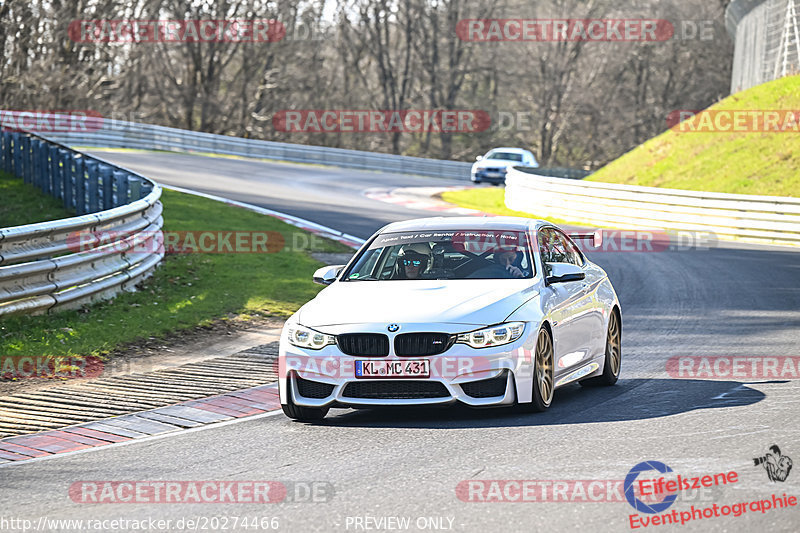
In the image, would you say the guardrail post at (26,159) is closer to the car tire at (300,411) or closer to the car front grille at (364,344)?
the car tire at (300,411)

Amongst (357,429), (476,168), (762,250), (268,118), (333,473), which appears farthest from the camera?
(268,118)

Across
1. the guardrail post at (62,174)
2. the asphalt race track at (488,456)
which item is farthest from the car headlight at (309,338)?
the guardrail post at (62,174)

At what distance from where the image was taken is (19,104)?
47.2 meters

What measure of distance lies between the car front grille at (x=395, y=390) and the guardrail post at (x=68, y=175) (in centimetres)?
1289

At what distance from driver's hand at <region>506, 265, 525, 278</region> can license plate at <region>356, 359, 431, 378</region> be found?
1.41 metres

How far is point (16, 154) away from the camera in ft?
76.6

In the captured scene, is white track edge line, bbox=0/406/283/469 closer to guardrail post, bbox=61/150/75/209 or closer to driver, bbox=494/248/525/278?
driver, bbox=494/248/525/278

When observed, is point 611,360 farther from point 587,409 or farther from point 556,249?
point 587,409

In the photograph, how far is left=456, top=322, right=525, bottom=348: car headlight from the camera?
7.89 metres

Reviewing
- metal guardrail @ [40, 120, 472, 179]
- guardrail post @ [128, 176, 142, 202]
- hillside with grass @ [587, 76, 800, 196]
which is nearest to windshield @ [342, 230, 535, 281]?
guardrail post @ [128, 176, 142, 202]

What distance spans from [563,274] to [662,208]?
62.7 feet

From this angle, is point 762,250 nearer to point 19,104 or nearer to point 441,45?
point 19,104

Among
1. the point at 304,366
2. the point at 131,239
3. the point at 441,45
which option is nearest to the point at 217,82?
the point at 441,45

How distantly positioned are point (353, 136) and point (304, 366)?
57195 millimetres
